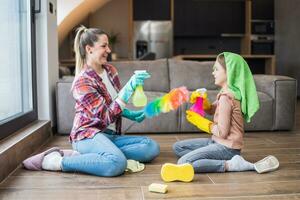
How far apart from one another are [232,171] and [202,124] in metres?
0.32

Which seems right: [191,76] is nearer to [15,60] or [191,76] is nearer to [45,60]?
[45,60]

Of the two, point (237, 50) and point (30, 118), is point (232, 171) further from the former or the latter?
point (237, 50)

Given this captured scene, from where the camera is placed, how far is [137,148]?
227 centimetres

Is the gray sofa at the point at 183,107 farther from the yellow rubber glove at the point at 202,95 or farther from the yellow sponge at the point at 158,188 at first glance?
the yellow sponge at the point at 158,188

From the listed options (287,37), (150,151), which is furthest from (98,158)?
(287,37)

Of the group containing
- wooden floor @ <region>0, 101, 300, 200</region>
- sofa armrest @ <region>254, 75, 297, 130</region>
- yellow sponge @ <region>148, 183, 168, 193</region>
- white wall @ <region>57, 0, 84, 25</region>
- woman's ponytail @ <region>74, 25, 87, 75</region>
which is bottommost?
wooden floor @ <region>0, 101, 300, 200</region>

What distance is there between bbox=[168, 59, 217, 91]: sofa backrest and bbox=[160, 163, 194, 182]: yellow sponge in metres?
2.00

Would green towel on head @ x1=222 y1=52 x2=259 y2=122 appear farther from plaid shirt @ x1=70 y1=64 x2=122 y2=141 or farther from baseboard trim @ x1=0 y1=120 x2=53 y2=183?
baseboard trim @ x1=0 y1=120 x2=53 y2=183

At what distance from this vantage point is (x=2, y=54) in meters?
2.50

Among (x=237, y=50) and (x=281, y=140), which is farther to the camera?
(x=237, y=50)

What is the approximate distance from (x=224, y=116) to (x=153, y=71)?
73.7 inches

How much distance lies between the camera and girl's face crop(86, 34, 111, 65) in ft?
7.08

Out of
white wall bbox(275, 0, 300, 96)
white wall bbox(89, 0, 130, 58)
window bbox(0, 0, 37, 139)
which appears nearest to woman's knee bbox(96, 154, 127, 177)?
window bbox(0, 0, 37, 139)

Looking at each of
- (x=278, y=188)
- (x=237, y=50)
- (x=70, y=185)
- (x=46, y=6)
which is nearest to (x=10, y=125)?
(x=70, y=185)
